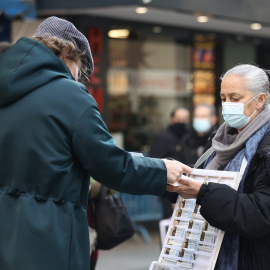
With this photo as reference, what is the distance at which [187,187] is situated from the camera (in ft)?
11.0

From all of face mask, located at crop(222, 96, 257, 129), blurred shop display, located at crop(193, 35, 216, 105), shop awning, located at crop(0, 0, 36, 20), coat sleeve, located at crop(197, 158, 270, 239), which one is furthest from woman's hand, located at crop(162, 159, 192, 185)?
blurred shop display, located at crop(193, 35, 216, 105)

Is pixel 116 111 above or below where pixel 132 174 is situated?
below

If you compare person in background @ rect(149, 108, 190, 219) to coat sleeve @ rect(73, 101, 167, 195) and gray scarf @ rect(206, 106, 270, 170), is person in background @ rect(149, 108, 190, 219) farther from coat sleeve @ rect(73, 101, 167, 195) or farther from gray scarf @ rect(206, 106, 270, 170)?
coat sleeve @ rect(73, 101, 167, 195)

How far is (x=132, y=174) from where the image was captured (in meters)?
3.08

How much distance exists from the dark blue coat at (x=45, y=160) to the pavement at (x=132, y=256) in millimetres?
5855

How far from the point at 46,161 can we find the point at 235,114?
1082 mm

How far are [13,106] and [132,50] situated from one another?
9706 mm

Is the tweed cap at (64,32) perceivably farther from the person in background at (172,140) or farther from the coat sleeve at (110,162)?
the person in background at (172,140)

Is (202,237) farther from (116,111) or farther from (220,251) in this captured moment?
(116,111)

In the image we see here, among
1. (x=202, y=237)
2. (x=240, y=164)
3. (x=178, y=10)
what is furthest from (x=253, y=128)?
(x=178, y=10)

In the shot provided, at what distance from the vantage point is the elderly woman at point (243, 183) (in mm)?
3218

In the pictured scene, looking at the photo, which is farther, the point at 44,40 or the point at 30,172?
the point at 44,40

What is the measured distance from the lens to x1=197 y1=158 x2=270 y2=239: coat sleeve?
3.20 metres

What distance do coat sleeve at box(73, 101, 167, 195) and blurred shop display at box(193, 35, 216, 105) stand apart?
10656 millimetres
